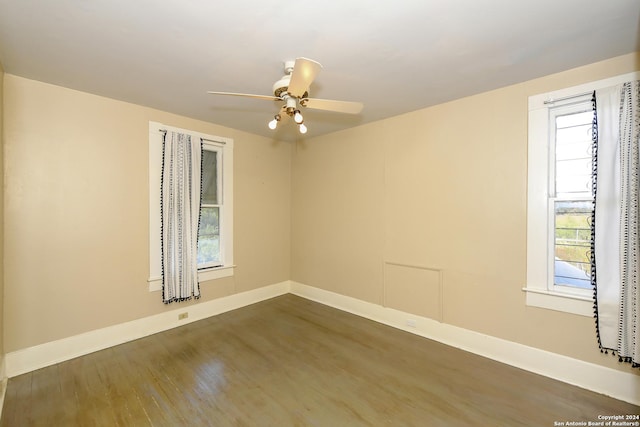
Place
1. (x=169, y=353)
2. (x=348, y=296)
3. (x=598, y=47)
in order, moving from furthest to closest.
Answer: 1. (x=348, y=296)
2. (x=169, y=353)
3. (x=598, y=47)

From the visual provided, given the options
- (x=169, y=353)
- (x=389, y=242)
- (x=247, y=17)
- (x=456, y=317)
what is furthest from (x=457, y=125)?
(x=169, y=353)

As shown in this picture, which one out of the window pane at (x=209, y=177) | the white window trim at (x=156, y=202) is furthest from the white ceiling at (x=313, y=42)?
the window pane at (x=209, y=177)

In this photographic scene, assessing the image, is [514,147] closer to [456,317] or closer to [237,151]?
[456,317]

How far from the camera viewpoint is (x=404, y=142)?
11.2 feet

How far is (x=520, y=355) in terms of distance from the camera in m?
2.59

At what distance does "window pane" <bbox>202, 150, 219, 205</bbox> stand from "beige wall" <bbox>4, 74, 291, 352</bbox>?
0.44 metres

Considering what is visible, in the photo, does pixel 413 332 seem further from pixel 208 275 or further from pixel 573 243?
pixel 208 275

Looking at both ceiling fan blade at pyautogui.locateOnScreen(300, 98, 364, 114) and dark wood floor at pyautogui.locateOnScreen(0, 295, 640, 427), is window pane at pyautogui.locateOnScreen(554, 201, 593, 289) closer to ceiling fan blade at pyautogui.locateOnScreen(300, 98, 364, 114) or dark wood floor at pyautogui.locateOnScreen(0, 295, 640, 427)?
dark wood floor at pyautogui.locateOnScreen(0, 295, 640, 427)

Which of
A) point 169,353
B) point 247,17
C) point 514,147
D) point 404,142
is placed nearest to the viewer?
point 247,17

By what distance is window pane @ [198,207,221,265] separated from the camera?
3.79 m

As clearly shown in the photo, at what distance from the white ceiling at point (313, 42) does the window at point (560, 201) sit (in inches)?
14.3

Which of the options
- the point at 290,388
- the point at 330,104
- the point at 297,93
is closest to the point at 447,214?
the point at 330,104

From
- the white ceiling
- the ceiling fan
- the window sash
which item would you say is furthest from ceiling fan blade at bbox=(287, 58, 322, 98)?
the window sash

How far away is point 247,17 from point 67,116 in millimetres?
2307
